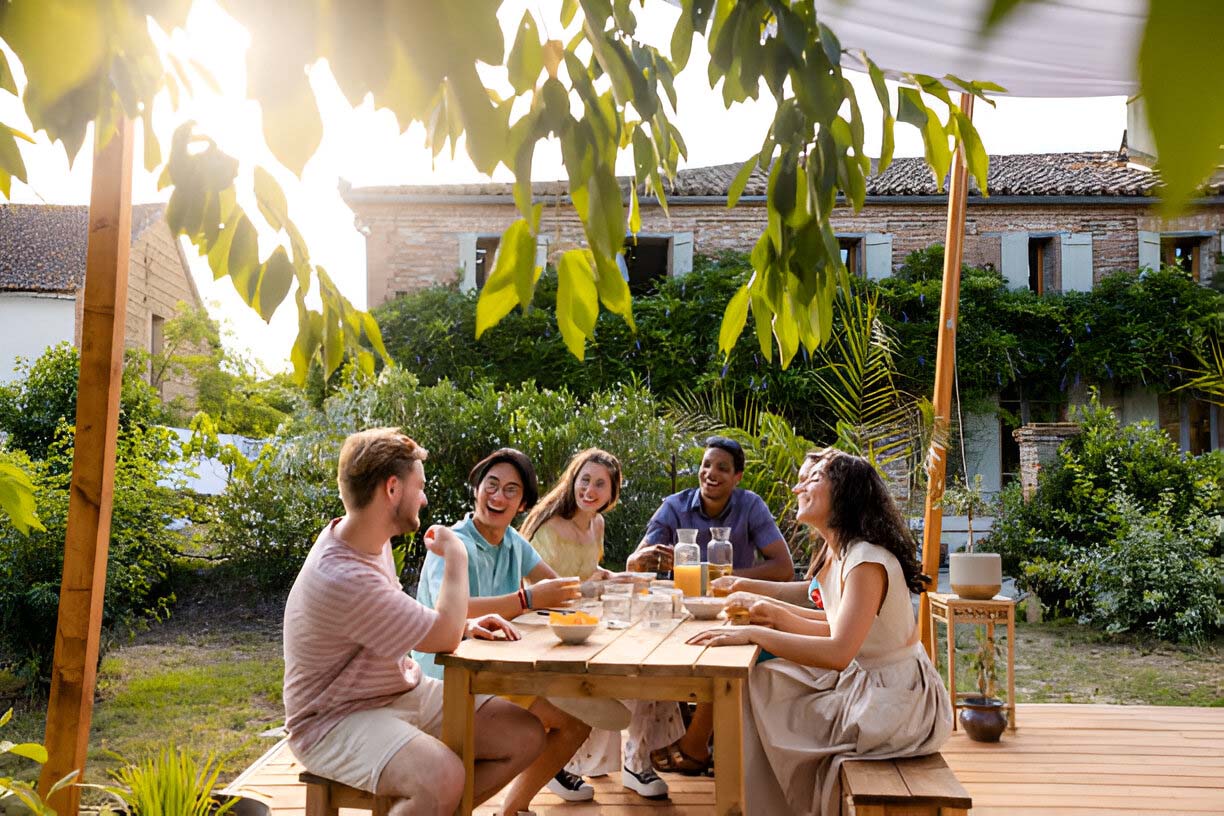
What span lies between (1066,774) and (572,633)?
7.62ft

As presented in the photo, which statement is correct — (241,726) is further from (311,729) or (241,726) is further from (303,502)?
(311,729)

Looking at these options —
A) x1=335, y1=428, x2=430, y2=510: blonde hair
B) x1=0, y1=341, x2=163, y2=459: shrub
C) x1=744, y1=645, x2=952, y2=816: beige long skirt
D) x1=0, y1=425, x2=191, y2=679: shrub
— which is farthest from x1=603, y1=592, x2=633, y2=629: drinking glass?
x1=0, y1=341, x2=163, y2=459: shrub

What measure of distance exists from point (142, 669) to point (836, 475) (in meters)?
5.67

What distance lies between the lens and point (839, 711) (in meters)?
3.13

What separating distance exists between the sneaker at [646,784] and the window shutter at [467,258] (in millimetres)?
8881

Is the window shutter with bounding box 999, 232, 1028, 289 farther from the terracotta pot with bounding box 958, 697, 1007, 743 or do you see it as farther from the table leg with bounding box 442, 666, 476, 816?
the table leg with bounding box 442, 666, 476, 816

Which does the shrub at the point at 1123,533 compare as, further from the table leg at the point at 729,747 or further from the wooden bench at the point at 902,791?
the table leg at the point at 729,747

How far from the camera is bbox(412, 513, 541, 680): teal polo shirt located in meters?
3.80

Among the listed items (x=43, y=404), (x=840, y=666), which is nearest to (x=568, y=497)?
(x=840, y=666)

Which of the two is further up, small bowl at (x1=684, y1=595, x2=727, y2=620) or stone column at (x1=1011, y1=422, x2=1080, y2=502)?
stone column at (x1=1011, y1=422, x2=1080, y2=502)

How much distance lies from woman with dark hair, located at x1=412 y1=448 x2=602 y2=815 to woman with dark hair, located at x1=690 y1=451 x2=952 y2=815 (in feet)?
1.64

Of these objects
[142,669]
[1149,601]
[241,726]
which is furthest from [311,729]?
[1149,601]

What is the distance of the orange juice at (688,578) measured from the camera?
12.5ft

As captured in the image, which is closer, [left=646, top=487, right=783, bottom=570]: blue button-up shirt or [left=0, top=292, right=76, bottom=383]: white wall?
[left=646, top=487, right=783, bottom=570]: blue button-up shirt
